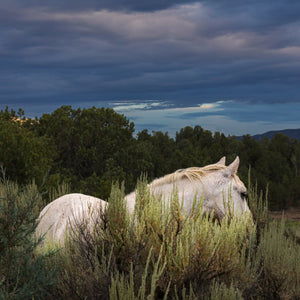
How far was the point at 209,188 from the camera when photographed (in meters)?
5.48

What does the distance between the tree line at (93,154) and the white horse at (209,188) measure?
10904 mm

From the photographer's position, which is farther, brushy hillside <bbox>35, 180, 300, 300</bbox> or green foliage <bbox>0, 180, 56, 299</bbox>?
brushy hillside <bbox>35, 180, 300, 300</bbox>

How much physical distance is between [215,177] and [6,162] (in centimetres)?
1223

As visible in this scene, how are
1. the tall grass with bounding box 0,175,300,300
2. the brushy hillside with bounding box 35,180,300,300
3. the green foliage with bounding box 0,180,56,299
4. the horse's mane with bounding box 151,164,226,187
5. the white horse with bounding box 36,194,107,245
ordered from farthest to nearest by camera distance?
the horse's mane with bounding box 151,164,226,187
the white horse with bounding box 36,194,107,245
the brushy hillside with bounding box 35,180,300,300
the tall grass with bounding box 0,175,300,300
the green foliage with bounding box 0,180,56,299

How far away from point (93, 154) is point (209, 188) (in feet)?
59.6

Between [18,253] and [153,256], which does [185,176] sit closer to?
[153,256]

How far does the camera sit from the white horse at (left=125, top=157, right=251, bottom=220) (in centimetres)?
537

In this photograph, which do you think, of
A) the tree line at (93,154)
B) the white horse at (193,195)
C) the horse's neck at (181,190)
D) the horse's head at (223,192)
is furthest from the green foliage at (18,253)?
the tree line at (93,154)

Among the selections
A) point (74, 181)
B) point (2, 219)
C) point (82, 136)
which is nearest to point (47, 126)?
point (82, 136)

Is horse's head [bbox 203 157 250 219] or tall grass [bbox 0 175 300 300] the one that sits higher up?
horse's head [bbox 203 157 250 219]

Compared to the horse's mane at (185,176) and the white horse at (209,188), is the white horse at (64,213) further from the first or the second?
the horse's mane at (185,176)

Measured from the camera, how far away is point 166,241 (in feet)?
13.1

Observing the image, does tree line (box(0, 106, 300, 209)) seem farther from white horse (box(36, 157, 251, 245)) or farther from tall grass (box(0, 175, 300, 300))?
tall grass (box(0, 175, 300, 300))

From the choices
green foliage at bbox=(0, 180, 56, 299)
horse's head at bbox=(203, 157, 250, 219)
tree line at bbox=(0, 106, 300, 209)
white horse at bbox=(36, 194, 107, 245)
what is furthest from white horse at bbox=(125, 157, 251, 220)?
tree line at bbox=(0, 106, 300, 209)
